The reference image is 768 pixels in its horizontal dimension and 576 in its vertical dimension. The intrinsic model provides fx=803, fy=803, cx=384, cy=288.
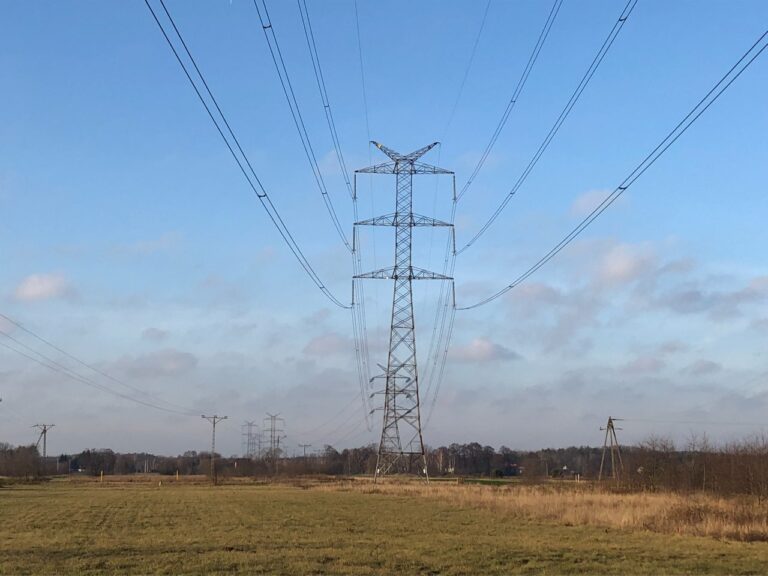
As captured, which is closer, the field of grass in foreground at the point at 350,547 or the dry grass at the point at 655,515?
the field of grass in foreground at the point at 350,547

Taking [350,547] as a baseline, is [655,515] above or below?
below

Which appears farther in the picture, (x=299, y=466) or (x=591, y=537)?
(x=299, y=466)

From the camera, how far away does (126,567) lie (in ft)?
56.5

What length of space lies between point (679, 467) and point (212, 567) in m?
53.8

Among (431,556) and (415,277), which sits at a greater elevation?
(415,277)

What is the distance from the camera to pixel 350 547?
21.8 m

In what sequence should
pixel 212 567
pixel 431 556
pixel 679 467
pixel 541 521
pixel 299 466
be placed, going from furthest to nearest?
1. pixel 299 466
2. pixel 679 467
3. pixel 541 521
4. pixel 431 556
5. pixel 212 567

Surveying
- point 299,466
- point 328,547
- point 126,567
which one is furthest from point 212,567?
point 299,466

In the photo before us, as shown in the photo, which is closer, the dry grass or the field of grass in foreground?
the field of grass in foreground

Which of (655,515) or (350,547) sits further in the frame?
(655,515)

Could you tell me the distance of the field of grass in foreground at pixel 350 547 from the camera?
17.6 metres

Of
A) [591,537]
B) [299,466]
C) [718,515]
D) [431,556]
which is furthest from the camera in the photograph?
[299,466]

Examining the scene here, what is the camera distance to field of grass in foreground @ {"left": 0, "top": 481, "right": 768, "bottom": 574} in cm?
1756

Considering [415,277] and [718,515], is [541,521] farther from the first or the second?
[415,277]
